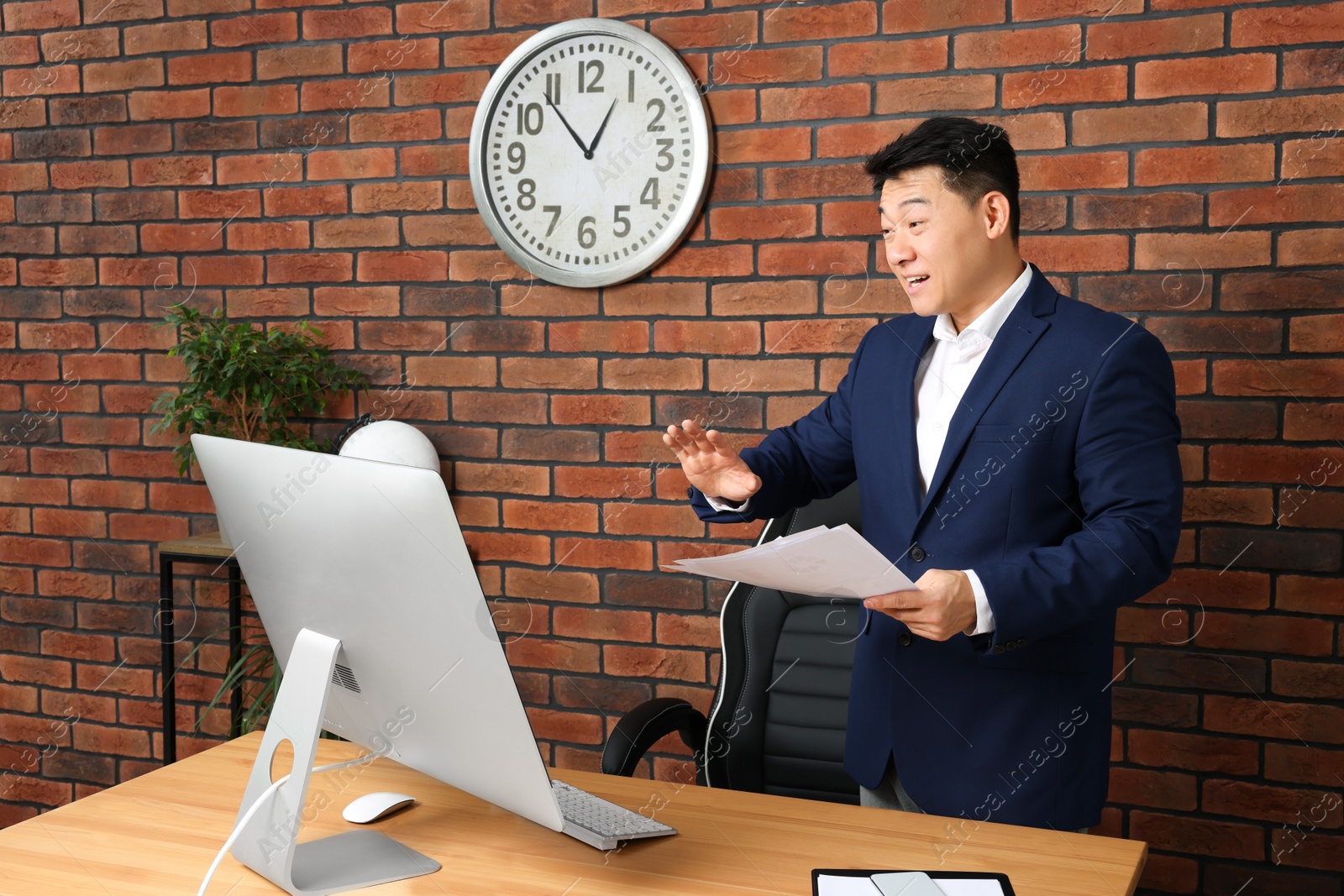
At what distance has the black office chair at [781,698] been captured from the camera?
1.91 meters

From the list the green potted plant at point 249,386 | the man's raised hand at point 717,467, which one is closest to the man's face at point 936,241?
the man's raised hand at point 717,467

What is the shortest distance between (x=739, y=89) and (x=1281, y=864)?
1.88 meters

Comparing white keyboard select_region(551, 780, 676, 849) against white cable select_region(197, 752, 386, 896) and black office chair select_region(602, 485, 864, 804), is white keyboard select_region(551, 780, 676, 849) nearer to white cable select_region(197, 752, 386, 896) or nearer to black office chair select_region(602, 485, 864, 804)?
white cable select_region(197, 752, 386, 896)

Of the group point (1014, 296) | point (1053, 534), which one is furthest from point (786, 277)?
point (1053, 534)

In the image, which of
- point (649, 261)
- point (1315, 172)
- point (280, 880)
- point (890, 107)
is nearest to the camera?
point (280, 880)

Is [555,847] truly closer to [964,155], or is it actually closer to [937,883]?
[937,883]

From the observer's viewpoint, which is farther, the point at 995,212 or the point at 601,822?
the point at 995,212

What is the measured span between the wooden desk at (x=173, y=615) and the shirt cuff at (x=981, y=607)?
6.02 feet

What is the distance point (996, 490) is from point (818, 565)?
0.46 meters

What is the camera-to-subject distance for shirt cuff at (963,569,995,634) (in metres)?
1.41

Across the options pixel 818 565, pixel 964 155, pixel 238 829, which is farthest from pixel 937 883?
pixel 964 155

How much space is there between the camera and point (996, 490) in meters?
1.57

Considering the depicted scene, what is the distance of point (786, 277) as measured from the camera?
7.75ft

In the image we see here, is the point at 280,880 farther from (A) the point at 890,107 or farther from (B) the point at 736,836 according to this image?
Result: (A) the point at 890,107
